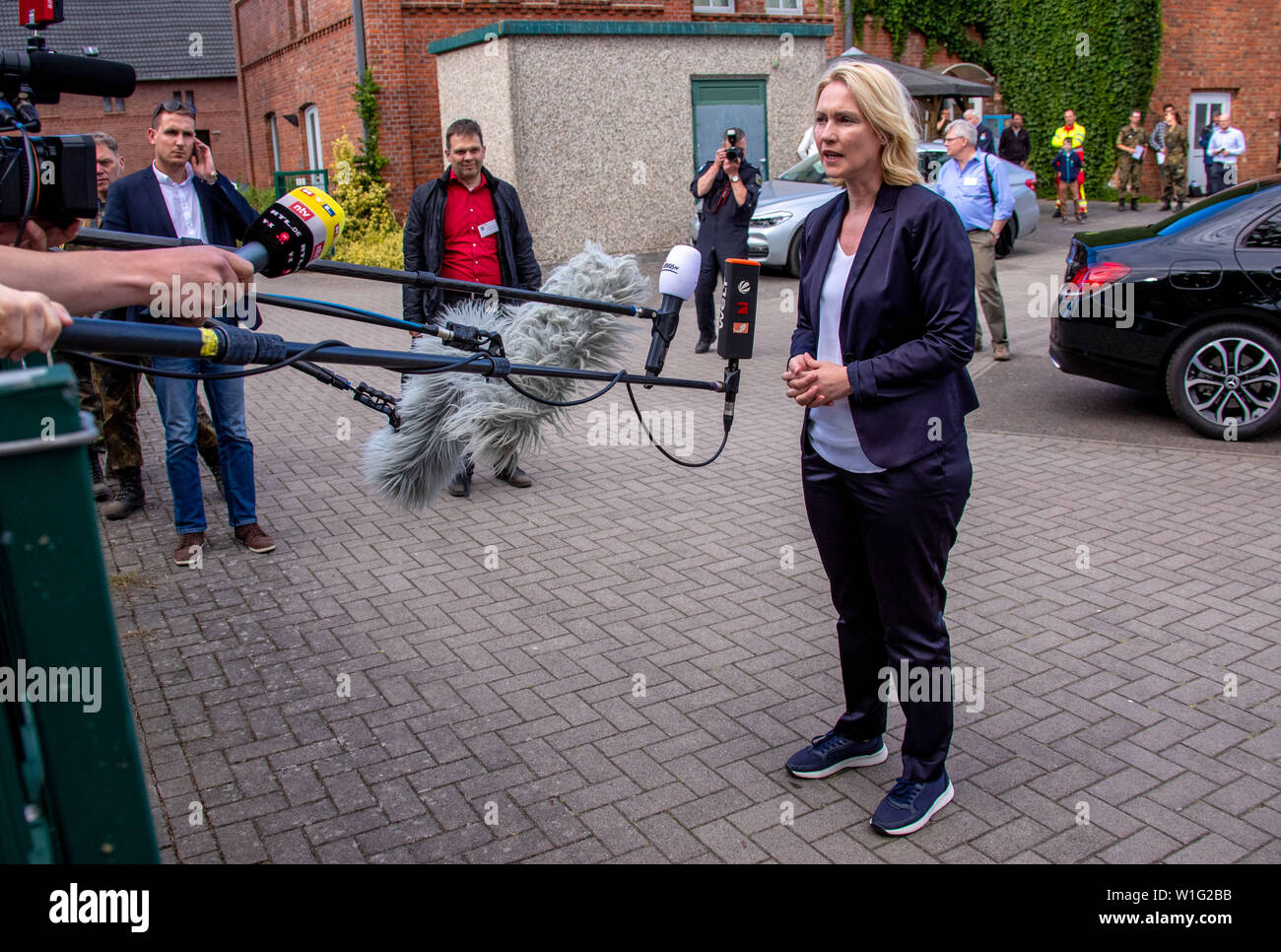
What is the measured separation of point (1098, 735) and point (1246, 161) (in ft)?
100.0

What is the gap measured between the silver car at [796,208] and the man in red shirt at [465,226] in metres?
8.56

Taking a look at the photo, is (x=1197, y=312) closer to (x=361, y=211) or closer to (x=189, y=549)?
(x=189, y=549)

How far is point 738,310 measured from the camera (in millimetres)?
3842

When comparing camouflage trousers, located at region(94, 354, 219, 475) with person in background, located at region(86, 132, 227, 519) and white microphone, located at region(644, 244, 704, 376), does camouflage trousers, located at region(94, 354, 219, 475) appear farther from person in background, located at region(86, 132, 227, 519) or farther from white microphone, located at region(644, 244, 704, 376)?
white microphone, located at region(644, 244, 704, 376)

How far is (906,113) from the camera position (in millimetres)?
3350

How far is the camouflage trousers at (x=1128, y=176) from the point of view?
25.8 m

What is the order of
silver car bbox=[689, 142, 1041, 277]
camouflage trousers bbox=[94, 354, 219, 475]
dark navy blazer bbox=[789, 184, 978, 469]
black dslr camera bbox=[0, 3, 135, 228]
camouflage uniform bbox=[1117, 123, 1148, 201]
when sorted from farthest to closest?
camouflage uniform bbox=[1117, 123, 1148, 201] < silver car bbox=[689, 142, 1041, 277] < camouflage trousers bbox=[94, 354, 219, 475] < dark navy blazer bbox=[789, 184, 978, 469] < black dslr camera bbox=[0, 3, 135, 228]

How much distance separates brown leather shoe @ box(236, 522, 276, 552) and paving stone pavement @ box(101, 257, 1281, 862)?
0.10 metres

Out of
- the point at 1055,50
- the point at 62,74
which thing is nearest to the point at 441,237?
the point at 62,74

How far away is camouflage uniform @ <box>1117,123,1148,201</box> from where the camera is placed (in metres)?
25.5

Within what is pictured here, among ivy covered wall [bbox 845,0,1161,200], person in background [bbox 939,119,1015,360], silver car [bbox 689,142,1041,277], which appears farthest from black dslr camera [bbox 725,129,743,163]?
ivy covered wall [bbox 845,0,1161,200]

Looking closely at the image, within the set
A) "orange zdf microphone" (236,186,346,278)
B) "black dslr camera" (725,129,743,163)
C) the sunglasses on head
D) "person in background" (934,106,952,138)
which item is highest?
"person in background" (934,106,952,138)

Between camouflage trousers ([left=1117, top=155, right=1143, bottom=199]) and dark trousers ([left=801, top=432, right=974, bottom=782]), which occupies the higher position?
camouflage trousers ([left=1117, top=155, right=1143, bottom=199])

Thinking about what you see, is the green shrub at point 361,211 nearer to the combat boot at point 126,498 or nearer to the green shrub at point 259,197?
the green shrub at point 259,197
